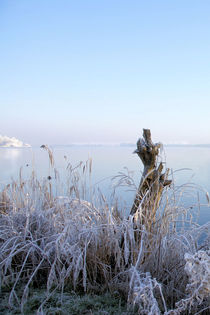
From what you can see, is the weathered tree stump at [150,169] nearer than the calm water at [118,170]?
Yes

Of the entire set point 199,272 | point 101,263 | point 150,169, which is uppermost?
point 150,169

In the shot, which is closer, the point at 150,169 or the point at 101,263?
the point at 101,263

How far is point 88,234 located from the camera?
2084 millimetres

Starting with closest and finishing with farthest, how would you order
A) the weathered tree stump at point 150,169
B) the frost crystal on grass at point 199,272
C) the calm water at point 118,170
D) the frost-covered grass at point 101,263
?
the frost crystal on grass at point 199,272 → the frost-covered grass at point 101,263 → the weathered tree stump at point 150,169 → the calm water at point 118,170

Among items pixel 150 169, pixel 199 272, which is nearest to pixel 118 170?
pixel 150 169

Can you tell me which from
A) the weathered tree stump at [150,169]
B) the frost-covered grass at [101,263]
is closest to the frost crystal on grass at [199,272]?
the frost-covered grass at [101,263]

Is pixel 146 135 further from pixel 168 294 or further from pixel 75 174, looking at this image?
pixel 168 294

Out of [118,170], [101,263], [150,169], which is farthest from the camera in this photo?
[118,170]

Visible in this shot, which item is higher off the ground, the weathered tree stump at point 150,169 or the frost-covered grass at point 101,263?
the weathered tree stump at point 150,169

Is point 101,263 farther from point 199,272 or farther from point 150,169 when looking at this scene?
point 150,169

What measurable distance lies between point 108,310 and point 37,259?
32.8 inches

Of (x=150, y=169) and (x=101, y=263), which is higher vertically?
(x=150, y=169)

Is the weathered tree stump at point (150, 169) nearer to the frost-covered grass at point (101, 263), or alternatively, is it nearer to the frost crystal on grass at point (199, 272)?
the frost-covered grass at point (101, 263)

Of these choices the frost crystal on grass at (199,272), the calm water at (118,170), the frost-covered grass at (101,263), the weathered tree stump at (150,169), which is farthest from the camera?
the calm water at (118,170)
